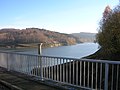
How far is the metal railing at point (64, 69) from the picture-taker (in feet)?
21.5

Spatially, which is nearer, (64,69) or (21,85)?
(64,69)

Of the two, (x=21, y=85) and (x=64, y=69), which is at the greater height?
(x=64, y=69)

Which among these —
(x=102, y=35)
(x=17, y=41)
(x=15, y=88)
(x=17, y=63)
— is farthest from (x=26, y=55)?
(x=17, y=41)

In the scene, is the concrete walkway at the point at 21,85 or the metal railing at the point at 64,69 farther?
the concrete walkway at the point at 21,85

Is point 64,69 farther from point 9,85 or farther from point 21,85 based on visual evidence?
point 9,85

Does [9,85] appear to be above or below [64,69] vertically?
below

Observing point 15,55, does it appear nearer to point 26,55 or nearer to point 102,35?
point 26,55

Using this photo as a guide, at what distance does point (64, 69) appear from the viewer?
300 inches

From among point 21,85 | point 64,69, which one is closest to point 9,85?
point 21,85

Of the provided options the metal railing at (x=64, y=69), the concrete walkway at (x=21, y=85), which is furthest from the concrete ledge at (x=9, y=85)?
the metal railing at (x=64, y=69)

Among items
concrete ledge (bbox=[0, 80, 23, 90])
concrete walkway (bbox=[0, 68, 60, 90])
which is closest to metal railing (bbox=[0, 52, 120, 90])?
concrete walkway (bbox=[0, 68, 60, 90])

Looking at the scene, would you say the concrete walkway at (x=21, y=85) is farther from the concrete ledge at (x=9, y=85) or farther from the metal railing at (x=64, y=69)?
the metal railing at (x=64, y=69)

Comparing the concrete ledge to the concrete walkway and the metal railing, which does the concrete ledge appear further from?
the metal railing

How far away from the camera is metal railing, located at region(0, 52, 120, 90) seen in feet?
21.5
